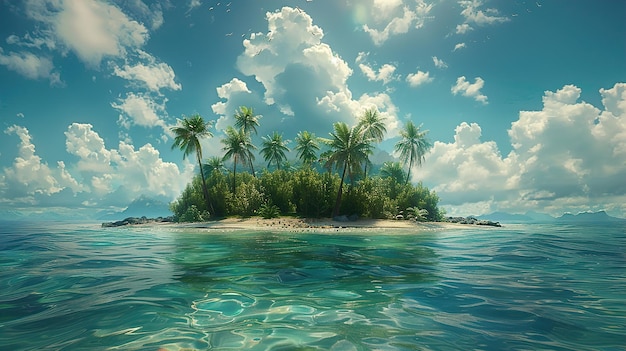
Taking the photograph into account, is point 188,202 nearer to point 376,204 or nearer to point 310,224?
point 310,224

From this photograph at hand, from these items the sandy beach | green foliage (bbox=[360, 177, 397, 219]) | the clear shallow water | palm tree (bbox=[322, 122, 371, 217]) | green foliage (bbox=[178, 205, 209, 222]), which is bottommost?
the clear shallow water

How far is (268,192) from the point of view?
3931 cm

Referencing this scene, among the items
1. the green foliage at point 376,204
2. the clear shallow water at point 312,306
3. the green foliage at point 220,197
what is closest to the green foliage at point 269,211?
the green foliage at point 220,197

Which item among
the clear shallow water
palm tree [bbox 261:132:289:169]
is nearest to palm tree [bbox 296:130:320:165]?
palm tree [bbox 261:132:289:169]

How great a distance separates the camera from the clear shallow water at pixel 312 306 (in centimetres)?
374

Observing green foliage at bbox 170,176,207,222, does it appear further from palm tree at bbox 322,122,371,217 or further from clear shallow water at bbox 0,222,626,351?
clear shallow water at bbox 0,222,626,351

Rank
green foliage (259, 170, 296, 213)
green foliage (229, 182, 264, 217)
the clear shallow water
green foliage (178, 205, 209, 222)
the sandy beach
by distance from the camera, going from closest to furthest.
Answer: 1. the clear shallow water
2. the sandy beach
3. green foliage (178, 205, 209, 222)
4. green foliage (259, 170, 296, 213)
5. green foliage (229, 182, 264, 217)

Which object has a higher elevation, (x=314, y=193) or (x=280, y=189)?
(x=280, y=189)

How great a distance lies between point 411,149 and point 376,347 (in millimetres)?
50069

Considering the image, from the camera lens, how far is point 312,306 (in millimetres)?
5020

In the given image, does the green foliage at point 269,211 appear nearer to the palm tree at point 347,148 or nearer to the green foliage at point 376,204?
the palm tree at point 347,148

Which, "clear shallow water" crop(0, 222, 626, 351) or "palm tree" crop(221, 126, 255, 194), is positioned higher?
"palm tree" crop(221, 126, 255, 194)

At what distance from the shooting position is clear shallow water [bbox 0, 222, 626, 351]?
374 centimetres

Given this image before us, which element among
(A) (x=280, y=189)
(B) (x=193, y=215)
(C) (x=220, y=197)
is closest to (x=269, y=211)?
(A) (x=280, y=189)
